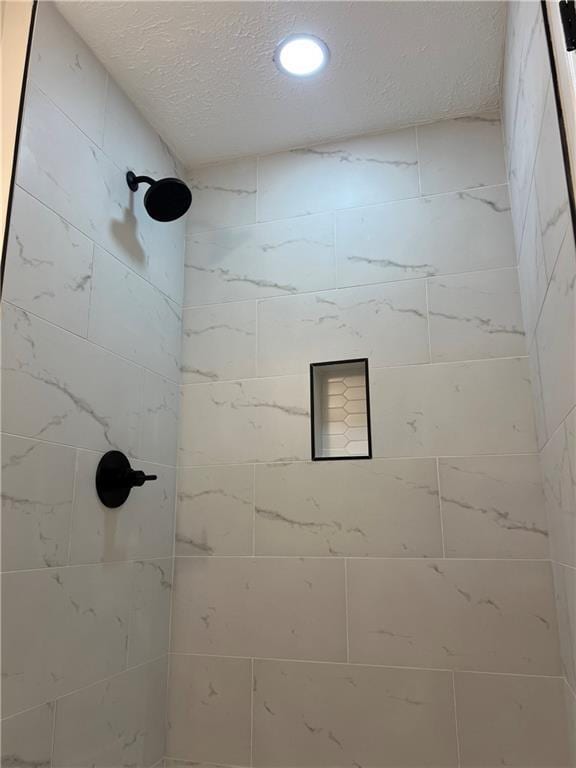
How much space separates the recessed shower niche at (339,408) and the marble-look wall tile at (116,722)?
78 centimetres

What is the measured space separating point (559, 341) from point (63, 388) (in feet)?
3.53

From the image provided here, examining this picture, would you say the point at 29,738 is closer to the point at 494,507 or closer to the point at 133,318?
the point at 133,318

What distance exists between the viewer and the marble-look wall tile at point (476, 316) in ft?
5.54

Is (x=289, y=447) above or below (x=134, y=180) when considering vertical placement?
below

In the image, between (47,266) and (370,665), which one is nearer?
(47,266)

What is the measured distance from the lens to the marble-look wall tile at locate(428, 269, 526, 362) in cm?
169

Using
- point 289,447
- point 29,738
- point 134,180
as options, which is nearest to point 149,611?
point 29,738

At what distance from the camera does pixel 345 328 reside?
72.4 inches

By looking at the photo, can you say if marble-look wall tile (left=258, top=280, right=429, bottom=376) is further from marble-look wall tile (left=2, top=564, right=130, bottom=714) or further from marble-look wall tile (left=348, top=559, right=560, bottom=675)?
marble-look wall tile (left=2, top=564, right=130, bottom=714)

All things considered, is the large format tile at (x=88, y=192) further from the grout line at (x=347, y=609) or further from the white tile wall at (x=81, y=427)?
the grout line at (x=347, y=609)

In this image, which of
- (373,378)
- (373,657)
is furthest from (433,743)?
(373,378)

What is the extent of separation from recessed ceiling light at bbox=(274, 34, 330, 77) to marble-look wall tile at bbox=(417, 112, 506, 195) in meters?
0.44

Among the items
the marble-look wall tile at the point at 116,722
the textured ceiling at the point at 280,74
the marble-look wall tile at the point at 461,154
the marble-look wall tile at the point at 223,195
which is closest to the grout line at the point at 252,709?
the marble-look wall tile at the point at 116,722

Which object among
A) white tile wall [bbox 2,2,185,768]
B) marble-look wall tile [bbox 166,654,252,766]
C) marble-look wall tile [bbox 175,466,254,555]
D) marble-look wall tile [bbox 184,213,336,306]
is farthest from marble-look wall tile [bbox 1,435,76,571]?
marble-look wall tile [bbox 184,213,336,306]
